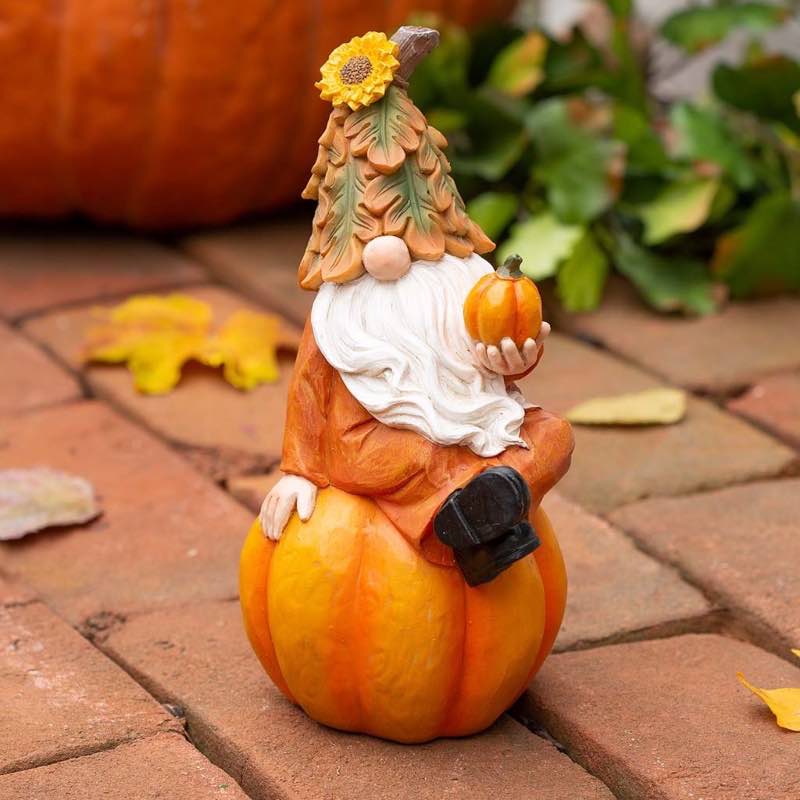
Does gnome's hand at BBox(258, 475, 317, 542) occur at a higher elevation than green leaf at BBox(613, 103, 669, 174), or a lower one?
lower

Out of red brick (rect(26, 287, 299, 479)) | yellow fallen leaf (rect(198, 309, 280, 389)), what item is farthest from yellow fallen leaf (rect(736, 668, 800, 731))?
yellow fallen leaf (rect(198, 309, 280, 389))

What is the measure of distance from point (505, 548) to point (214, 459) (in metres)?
1.32

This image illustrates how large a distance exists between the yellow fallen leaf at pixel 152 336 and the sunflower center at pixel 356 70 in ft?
5.07

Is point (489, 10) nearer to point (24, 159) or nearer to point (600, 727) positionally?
point (24, 159)

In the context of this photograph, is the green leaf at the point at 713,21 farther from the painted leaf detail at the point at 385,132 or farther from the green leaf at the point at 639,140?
the painted leaf detail at the point at 385,132

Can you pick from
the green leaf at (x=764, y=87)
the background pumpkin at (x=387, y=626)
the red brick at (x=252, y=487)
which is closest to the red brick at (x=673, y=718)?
the background pumpkin at (x=387, y=626)

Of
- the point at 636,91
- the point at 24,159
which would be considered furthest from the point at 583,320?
the point at 24,159

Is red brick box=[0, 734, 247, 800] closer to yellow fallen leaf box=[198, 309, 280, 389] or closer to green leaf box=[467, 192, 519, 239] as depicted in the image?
yellow fallen leaf box=[198, 309, 280, 389]

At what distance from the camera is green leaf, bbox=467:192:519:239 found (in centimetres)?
383

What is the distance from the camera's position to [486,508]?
182 cm

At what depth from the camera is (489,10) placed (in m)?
4.34

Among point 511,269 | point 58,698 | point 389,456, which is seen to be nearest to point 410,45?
point 511,269

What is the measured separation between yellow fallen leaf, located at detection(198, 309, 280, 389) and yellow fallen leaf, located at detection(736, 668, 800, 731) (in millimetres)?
1563

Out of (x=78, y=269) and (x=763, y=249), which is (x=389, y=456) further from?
(x=78, y=269)
